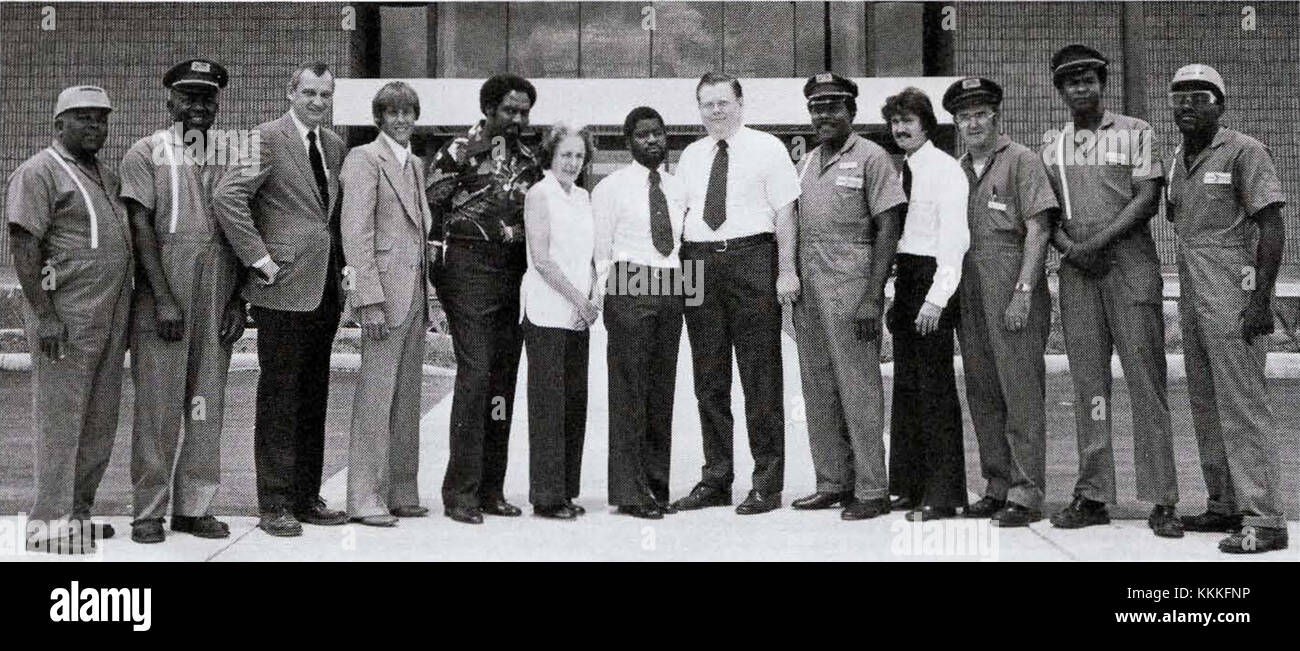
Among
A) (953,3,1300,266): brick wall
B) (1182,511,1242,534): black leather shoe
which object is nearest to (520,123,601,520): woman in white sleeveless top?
(1182,511,1242,534): black leather shoe

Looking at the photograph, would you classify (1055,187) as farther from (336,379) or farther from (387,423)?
(336,379)

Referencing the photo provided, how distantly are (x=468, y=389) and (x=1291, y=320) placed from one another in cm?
1503

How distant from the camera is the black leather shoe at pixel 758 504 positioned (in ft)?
18.4

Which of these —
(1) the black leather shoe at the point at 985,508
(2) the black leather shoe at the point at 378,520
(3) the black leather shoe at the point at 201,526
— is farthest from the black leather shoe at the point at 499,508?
(1) the black leather shoe at the point at 985,508

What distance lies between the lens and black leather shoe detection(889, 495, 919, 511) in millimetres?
5750

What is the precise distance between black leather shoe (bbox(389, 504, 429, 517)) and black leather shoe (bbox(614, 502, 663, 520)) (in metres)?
0.94

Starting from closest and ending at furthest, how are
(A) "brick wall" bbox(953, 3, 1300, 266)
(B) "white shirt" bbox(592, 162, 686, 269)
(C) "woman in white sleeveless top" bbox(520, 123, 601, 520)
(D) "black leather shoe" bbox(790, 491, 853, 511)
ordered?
(C) "woman in white sleeveless top" bbox(520, 123, 601, 520), (B) "white shirt" bbox(592, 162, 686, 269), (D) "black leather shoe" bbox(790, 491, 853, 511), (A) "brick wall" bbox(953, 3, 1300, 266)

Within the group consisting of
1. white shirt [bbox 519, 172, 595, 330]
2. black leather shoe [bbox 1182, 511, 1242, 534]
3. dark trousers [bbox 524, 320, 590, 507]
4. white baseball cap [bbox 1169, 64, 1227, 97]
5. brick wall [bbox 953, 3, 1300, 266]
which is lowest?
black leather shoe [bbox 1182, 511, 1242, 534]

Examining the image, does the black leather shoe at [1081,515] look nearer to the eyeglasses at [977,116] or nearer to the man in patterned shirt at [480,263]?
the eyeglasses at [977,116]

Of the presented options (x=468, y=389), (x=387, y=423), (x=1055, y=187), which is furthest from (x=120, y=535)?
(x=1055, y=187)

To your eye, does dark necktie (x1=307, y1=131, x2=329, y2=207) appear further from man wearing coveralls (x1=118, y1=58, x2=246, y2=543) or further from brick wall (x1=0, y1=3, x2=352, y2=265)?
brick wall (x1=0, y1=3, x2=352, y2=265)

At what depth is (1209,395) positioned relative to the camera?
517 centimetres

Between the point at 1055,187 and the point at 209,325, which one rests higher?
the point at 1055,187

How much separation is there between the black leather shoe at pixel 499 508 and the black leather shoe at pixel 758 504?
1.07m
